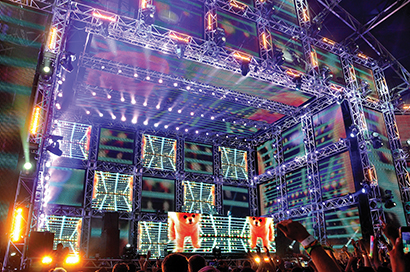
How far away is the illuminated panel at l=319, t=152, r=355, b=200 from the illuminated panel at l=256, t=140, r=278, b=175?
353 centimetres

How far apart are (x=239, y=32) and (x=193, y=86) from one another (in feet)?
10.4

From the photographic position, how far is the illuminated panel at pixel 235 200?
18.0 metres

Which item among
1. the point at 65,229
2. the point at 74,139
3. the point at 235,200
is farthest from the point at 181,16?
the point at 235,200

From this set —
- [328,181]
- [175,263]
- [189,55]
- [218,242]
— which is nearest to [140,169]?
[218,242]

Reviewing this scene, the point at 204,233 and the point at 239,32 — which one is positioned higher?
the point at 239,32

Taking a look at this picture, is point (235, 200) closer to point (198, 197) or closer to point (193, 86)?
point (198, 197)

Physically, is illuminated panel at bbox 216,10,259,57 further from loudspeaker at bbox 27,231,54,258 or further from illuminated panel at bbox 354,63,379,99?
loudspeaker at bbox 27,231,54,258

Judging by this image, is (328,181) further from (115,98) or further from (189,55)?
(115,98)

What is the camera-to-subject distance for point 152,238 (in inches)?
598

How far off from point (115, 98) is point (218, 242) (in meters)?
8.89

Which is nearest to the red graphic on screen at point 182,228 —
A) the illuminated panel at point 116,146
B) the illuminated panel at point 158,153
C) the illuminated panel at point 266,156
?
the illuminated panel at point 158,153

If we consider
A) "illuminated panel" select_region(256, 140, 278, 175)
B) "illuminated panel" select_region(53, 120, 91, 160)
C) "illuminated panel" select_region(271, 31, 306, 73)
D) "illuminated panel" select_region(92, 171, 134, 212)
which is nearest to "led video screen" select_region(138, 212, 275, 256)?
"illuminated panel" select_region(92, 171, 134, 212)

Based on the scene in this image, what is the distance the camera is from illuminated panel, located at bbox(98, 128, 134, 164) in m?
15.9

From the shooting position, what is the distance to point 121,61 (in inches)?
523
